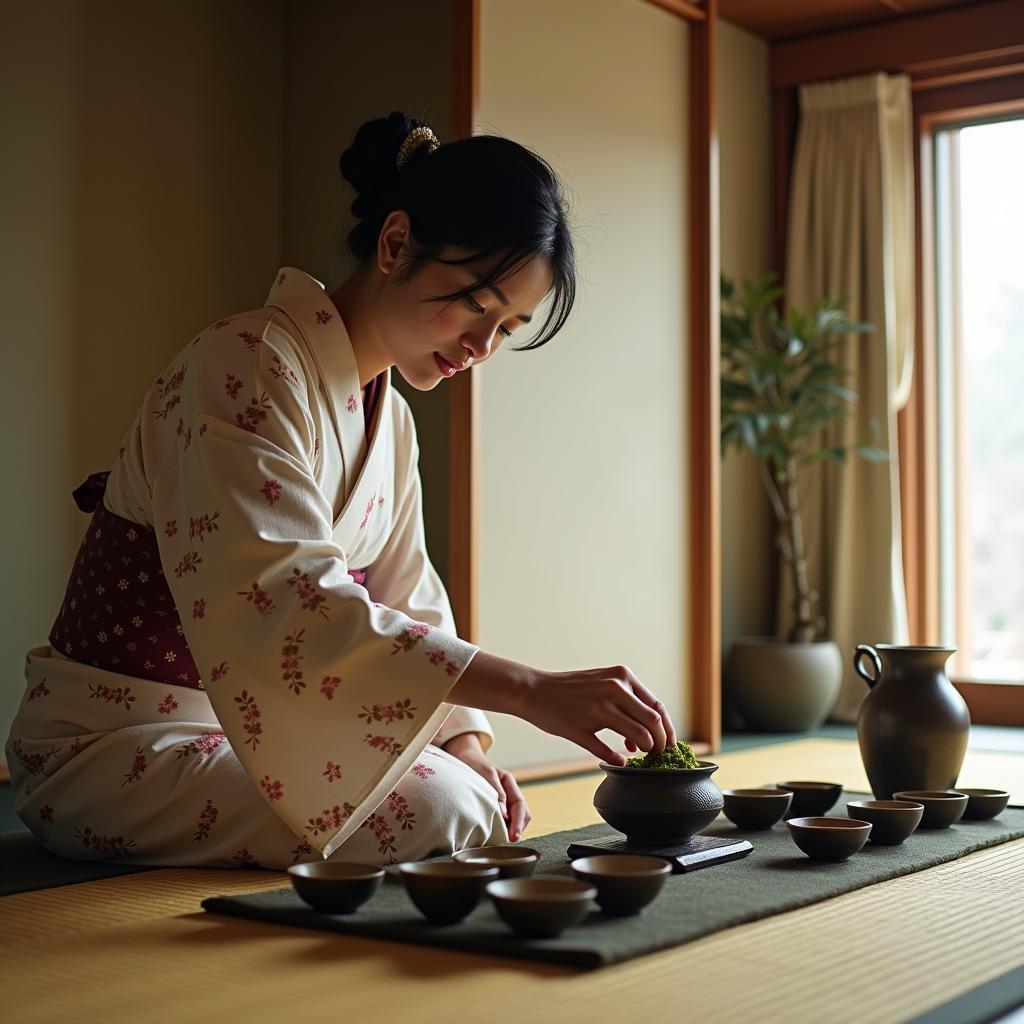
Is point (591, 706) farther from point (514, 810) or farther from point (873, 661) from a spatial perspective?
point (873, 661)

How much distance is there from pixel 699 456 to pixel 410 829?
2479mm

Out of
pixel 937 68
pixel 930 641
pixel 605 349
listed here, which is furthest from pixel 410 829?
pixel 937 68

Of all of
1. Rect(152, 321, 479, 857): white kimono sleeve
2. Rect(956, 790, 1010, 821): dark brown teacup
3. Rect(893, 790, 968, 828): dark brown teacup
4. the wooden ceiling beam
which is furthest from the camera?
the wooden ceiling beam

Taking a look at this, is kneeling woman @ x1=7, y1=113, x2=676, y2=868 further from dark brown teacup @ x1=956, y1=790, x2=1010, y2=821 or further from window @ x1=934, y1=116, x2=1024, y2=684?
window @ x1=934, y1=116, x2=1024, y2=684

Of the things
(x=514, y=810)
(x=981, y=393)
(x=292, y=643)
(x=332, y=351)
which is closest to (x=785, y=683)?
(x=981, y=393)

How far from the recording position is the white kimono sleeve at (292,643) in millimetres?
1945

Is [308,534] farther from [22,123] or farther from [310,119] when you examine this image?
[310,119]

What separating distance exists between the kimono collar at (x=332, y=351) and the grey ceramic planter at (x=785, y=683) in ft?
9.17

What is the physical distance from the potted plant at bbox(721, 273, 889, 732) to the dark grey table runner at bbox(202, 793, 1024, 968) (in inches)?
95.1

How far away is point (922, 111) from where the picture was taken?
547 cm

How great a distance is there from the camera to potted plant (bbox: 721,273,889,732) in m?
4.87

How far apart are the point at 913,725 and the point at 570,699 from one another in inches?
44.0

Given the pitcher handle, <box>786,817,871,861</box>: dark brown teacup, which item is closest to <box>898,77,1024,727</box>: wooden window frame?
the pitcher handle

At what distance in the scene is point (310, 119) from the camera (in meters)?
4.20
